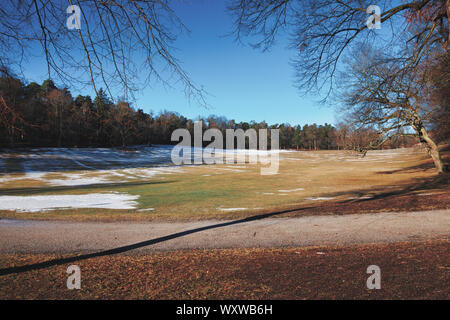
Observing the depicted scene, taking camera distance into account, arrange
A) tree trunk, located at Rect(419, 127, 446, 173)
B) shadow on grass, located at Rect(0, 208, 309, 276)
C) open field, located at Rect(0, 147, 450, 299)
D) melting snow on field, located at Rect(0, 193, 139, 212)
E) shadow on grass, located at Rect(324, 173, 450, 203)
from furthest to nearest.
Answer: tree trunk, located at Rect(419, 127, 446, 173)
shadow on grass, located at Rect(324, 173, 450, 203)
melting snow on field, located at Rect(0, 193, 139, 212)
shadow on grass, located at Rect(0, 208, 309, 276)
open field, located at Rect(0, 147, 450, 299)

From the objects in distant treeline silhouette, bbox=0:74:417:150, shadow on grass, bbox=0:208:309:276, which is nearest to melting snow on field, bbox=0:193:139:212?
distant treeline silhouette, bbox=0:74:417:150

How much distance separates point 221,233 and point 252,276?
4.04m

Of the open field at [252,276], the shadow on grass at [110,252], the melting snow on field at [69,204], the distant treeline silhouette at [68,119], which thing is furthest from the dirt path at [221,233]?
the melting snow on field at [69,204]

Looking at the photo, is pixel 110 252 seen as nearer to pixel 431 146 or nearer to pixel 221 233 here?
pixel 221 233

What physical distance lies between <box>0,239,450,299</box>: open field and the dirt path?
105cm

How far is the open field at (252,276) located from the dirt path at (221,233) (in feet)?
3.46

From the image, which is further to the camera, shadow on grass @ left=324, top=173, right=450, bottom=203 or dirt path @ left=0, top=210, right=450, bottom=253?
shadow on grass @ left=324, top=173, right=450, bottom=203

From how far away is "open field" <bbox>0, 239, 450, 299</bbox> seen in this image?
11.3 ft

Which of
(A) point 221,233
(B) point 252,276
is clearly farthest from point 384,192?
(B) point 252,276

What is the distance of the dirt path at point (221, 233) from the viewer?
21.9ft

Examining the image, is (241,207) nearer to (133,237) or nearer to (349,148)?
(133,237)

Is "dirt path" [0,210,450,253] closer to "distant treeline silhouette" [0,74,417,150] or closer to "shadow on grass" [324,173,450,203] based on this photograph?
"distant treeline silhouette" [0,74,417,150]
